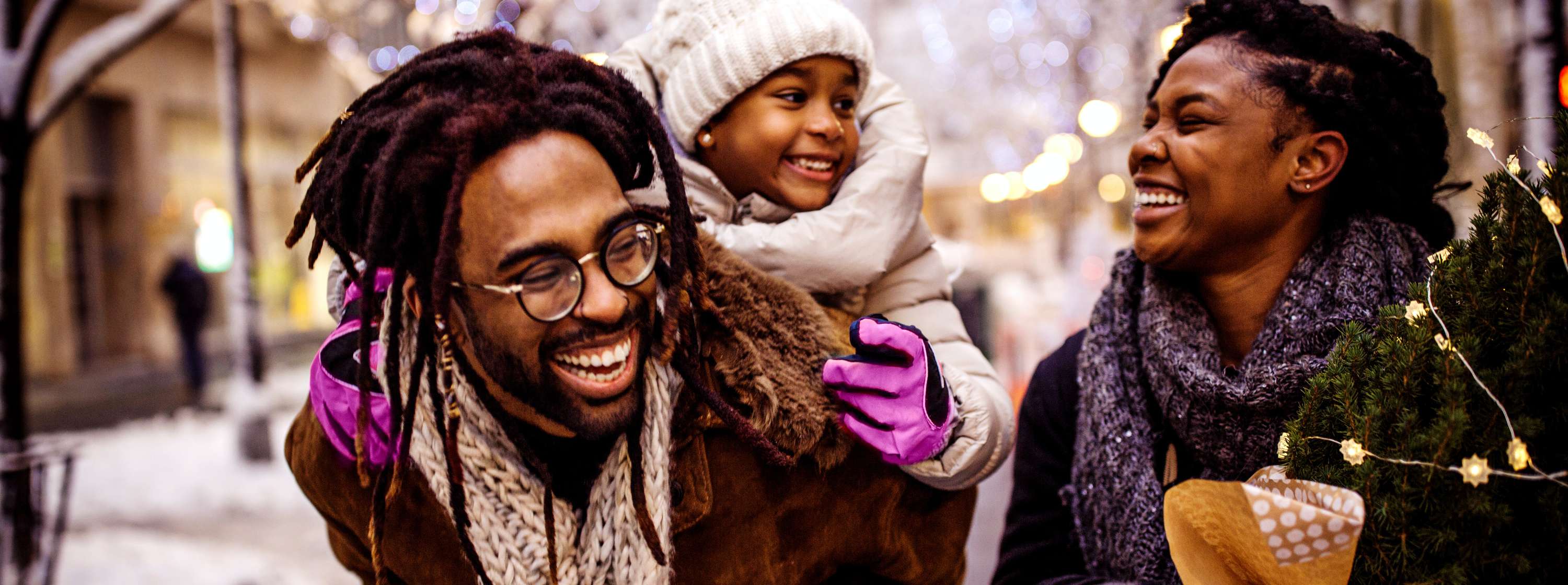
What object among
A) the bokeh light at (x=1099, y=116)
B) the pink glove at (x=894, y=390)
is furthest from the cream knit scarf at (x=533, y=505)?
the bokeh light at (x=1099, y=116)

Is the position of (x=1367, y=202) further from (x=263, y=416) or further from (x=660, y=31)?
(x=263, y=416)

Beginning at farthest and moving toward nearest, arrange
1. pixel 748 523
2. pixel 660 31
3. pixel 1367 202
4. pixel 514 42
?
1. pixel 660 31
2. pixel 1367 202
3. pixel 748 523
4. pixel 514 42

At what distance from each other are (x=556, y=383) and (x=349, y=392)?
43cm

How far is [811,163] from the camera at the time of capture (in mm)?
1952

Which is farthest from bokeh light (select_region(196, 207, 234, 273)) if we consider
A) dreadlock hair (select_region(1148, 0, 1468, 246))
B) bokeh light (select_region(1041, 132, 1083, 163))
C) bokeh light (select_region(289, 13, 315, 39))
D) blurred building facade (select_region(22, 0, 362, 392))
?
dreadlock hair (select_region(1148, 0, 1468, 246))

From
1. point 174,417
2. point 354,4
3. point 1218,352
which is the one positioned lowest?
point 174,417

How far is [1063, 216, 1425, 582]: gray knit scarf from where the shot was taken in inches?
68.5

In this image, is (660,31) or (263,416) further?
(263,416)

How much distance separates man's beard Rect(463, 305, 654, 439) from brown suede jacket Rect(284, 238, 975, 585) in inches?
7.1

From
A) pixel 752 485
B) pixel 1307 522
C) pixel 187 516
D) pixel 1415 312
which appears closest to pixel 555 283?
pixel 752 485

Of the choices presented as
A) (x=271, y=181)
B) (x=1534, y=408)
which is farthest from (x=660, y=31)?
(x=271, y=181)

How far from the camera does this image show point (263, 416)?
6699mm

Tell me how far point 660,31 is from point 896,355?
0.97 m

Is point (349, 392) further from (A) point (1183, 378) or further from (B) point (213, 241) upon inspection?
(B) point (213, 241)
